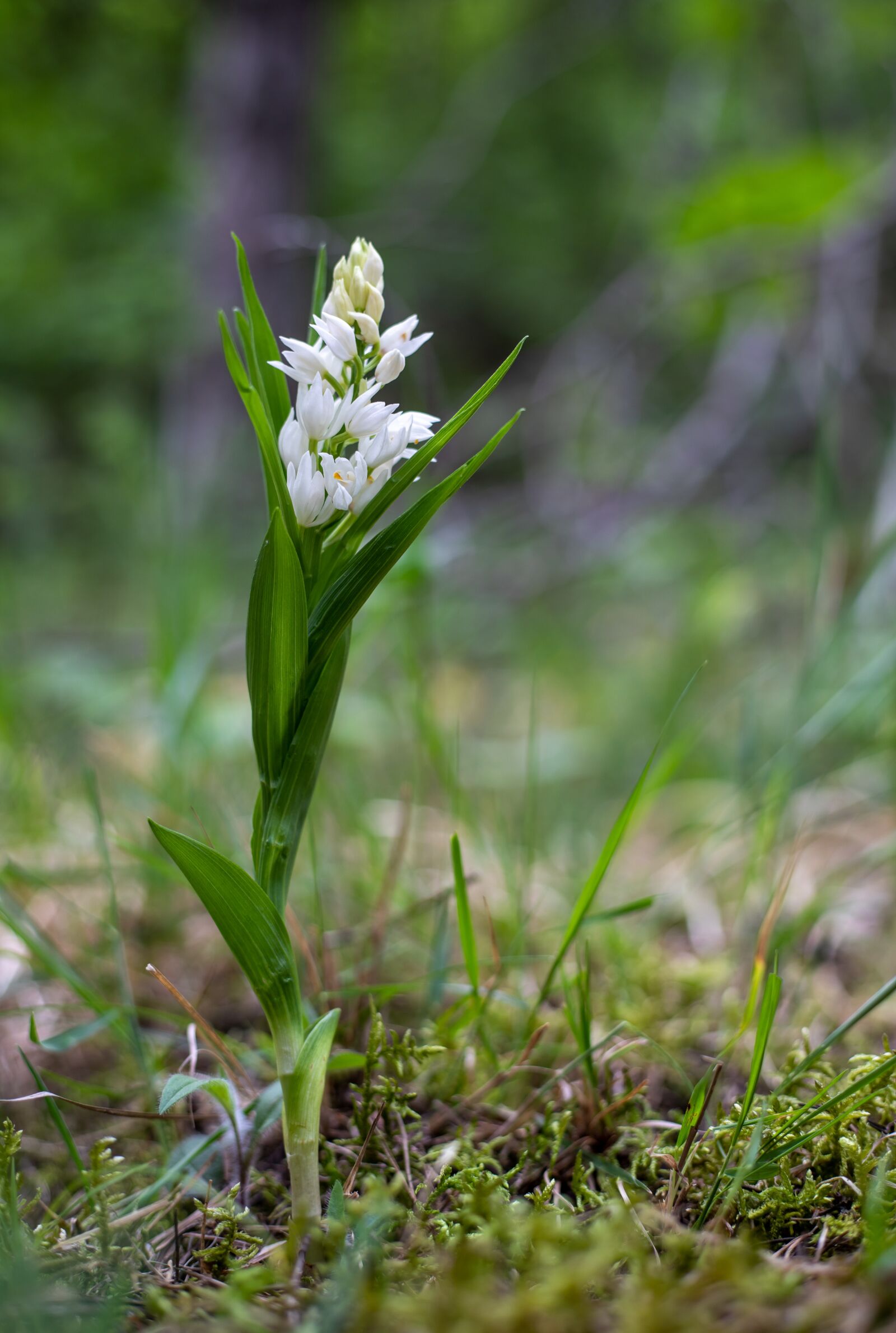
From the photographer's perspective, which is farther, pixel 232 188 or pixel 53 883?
pixel 232 188

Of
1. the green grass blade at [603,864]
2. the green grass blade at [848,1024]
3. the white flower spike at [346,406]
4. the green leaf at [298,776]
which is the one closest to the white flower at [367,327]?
the white flower spike at [346,406]

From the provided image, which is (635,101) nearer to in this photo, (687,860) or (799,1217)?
(687,860)

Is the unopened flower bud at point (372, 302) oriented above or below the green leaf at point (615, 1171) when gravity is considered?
above

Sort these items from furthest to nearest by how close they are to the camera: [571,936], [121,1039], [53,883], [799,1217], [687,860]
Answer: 1. [687,860]
2. [53,883]
3. [121,1039]
4. [571,936]
5. [799,1217]

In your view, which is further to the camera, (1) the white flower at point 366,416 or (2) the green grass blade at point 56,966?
(2) the green grass blade at point 56,966

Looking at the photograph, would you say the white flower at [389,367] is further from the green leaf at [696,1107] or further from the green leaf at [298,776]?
the green leaf at [696,1107]

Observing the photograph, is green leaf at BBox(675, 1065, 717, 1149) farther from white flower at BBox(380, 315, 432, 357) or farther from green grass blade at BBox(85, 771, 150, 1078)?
white flower at BBox(380, 315, 432, 357)

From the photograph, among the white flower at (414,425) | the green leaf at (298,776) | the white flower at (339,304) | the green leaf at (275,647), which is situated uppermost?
the white flower at (339,304)

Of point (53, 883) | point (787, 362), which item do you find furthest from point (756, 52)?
point (53, 883)
